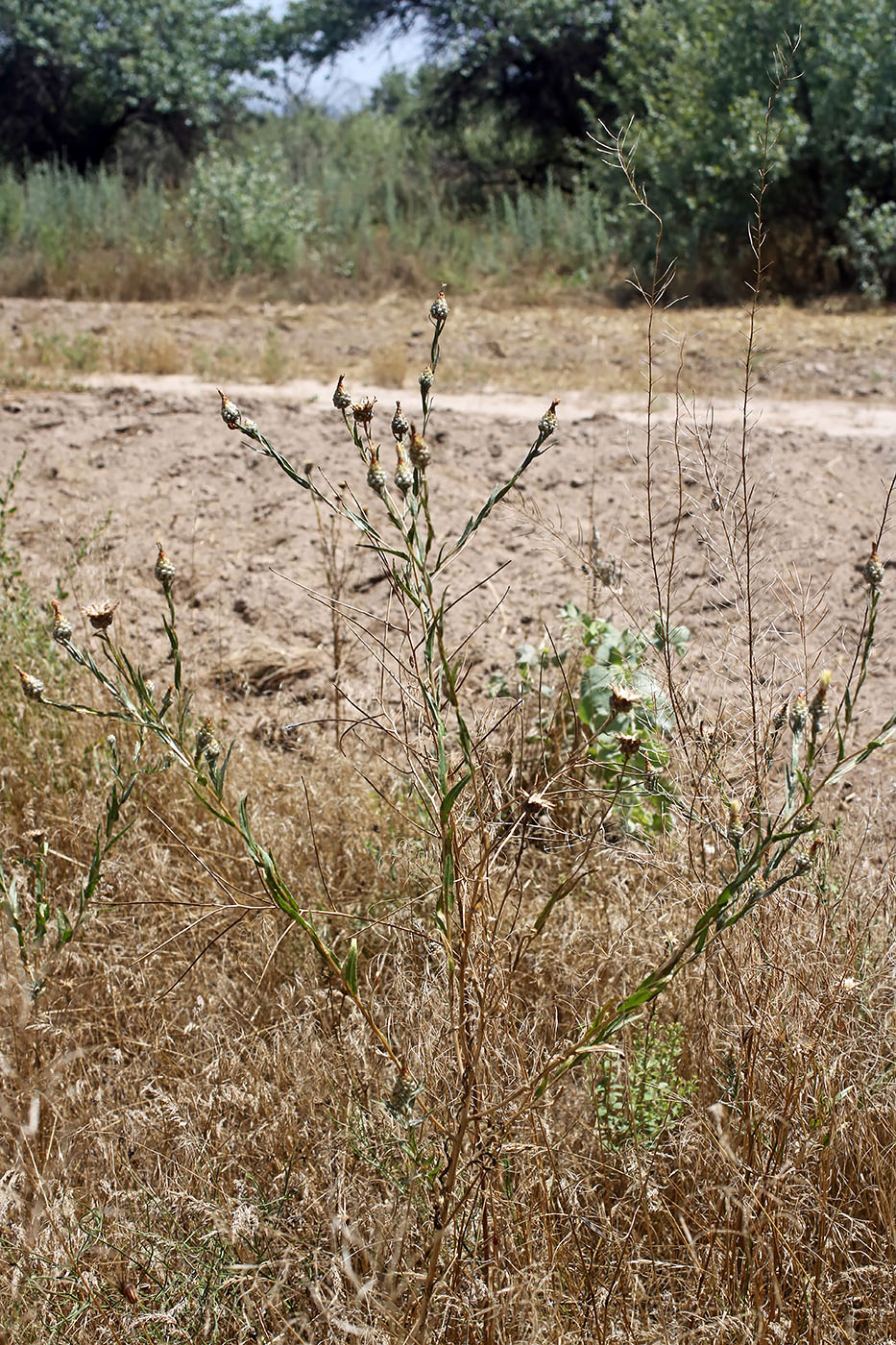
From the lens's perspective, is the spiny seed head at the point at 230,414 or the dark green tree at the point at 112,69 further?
the dark green tree at the point at 112,69

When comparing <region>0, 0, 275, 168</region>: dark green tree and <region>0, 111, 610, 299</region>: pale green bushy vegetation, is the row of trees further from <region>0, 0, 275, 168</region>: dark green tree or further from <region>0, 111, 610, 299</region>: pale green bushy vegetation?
<region>0, 111, 610, 299</region>: pale green bushy vegetation

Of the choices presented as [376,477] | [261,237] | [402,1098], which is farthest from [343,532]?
[261,237]

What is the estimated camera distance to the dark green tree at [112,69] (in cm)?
1339

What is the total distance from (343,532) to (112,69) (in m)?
12.9

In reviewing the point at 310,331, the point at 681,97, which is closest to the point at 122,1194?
the point at 310,331

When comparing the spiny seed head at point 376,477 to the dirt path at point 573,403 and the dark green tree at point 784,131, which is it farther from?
the dark green tree at point 784,131

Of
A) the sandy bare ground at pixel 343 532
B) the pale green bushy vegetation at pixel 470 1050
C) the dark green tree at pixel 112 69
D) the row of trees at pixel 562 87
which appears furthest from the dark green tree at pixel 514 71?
the pale green bushy vegetation at pixel 470 1050

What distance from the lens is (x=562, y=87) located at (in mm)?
13156

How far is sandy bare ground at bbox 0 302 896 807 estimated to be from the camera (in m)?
2.94

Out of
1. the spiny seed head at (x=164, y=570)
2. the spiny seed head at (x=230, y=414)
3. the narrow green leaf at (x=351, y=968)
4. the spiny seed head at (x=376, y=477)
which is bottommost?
the narrow green leaf at (x=351, y=968)

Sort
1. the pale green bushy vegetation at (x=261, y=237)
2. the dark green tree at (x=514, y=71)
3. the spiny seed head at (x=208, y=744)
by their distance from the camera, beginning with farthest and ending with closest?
the dark green tree at (x=514, y=71), the pale green bushy vegetation at (x=261, y=237), the spiny seed head at (x=208, y=744)

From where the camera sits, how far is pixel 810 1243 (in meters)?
1.43

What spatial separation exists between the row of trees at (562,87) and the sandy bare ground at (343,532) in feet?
16.8

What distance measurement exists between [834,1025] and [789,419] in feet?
15.2
